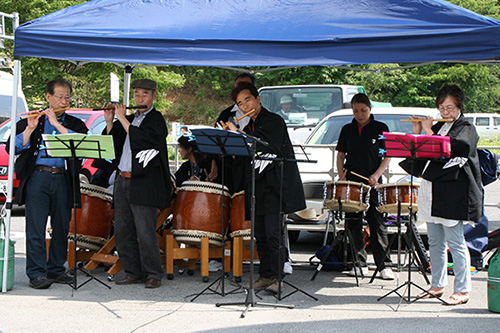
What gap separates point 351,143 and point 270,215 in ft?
4.90

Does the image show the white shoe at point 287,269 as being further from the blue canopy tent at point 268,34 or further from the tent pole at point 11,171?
the tent pole at point 11,171

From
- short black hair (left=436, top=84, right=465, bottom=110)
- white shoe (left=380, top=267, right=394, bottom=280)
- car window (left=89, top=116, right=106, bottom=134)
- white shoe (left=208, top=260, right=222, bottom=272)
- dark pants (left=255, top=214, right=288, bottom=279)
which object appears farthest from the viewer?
car window (left=89, top=116, right=106, bottom=134)

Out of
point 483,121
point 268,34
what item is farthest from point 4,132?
point 483,121

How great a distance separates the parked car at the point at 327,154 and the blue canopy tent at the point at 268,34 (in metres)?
2.13

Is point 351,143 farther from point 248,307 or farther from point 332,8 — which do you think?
point 248,307

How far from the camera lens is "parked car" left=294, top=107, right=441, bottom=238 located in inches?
335

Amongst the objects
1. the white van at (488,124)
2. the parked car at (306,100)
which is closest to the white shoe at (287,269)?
the parked car at (306,100)

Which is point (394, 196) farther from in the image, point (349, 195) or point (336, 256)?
point (336, 256)

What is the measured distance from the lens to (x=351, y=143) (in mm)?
7336

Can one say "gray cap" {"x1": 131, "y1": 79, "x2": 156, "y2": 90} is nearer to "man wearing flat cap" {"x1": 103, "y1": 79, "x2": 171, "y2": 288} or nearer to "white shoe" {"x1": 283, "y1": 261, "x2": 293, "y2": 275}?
"man wearing flat cap" {"x1": 103, "y1": 79, "x2": 171, "y2": 288}

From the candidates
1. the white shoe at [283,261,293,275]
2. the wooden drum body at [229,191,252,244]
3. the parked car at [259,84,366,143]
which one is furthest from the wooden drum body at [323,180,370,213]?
the parked car at [259,84,366,143]

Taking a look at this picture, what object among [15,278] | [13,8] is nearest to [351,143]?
[15,278]

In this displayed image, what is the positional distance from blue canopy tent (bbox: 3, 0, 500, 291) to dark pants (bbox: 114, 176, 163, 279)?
1.11 meters

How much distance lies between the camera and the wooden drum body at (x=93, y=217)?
7184mm
